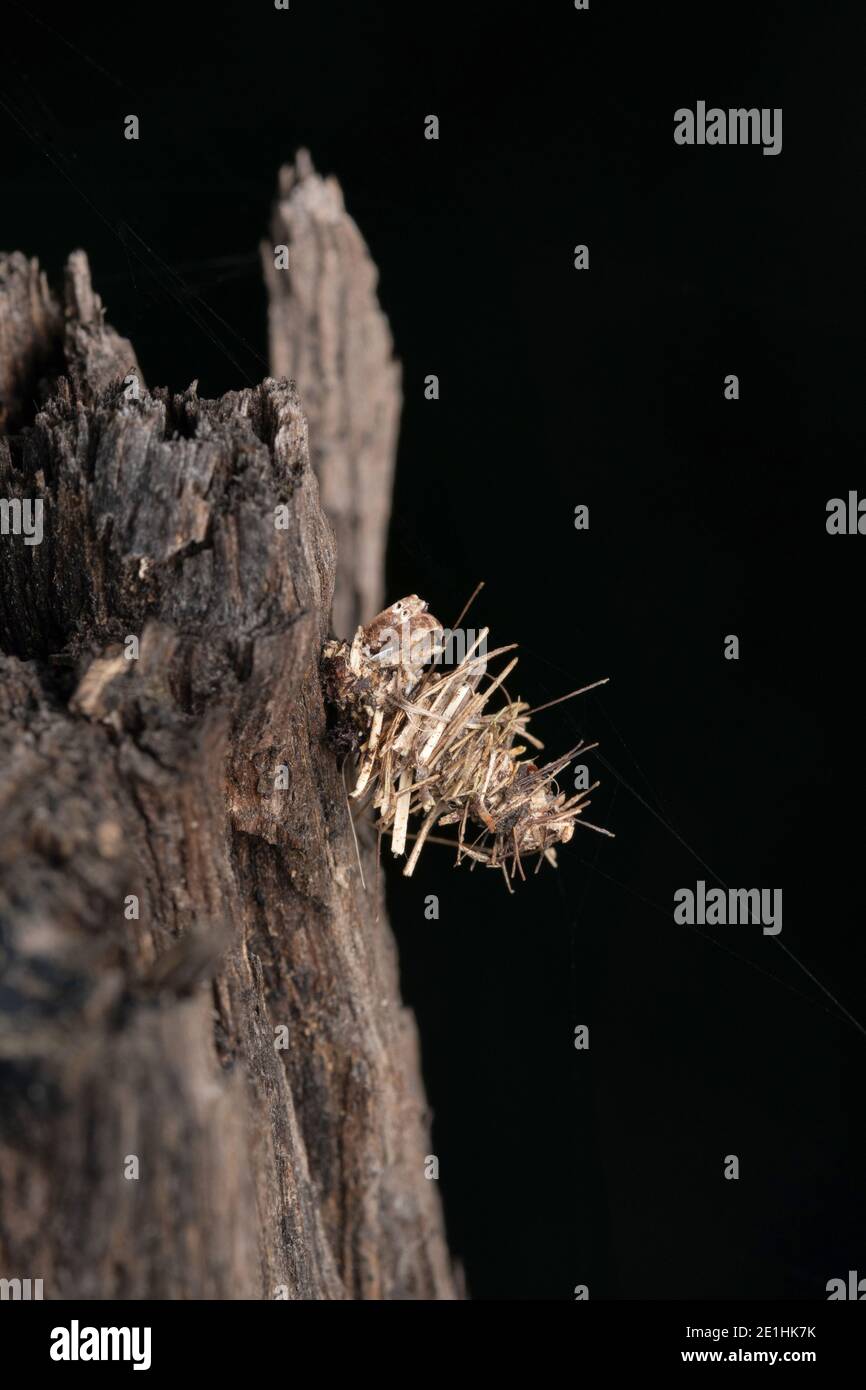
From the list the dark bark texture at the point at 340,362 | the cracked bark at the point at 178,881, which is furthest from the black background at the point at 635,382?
the cracked bark at the point at 178,881

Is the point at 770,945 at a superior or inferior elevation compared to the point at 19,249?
inferior

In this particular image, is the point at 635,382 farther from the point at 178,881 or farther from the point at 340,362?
the point at 178,881

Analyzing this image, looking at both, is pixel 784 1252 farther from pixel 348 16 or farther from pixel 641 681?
pixel 348 16

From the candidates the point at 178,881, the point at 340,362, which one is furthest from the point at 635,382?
the point at 178,881

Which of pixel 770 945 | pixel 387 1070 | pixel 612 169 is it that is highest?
pixel 612 169

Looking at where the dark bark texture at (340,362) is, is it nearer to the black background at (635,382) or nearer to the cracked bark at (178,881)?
the black background at (635,382)
